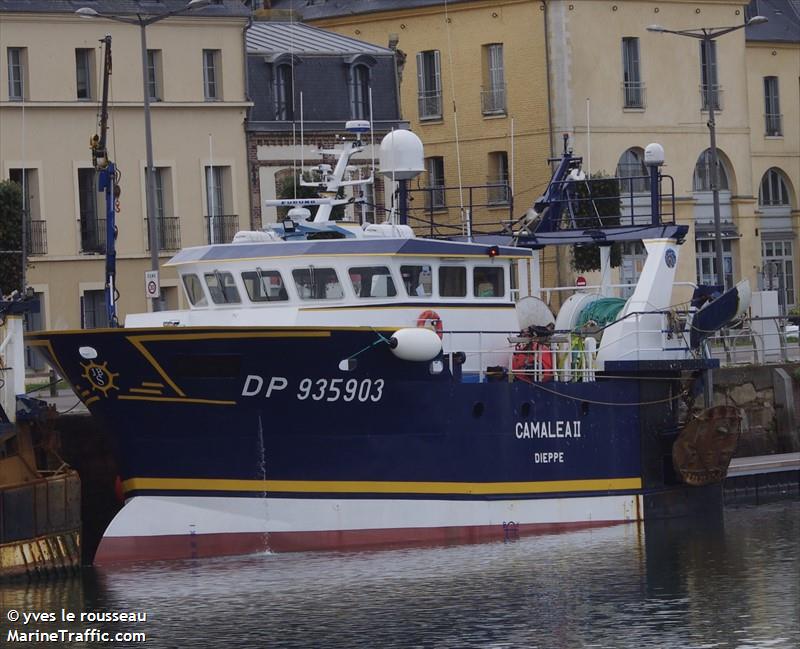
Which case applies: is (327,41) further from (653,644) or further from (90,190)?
(653,644)

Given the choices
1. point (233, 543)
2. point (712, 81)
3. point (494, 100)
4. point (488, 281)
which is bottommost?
point (233, 543)

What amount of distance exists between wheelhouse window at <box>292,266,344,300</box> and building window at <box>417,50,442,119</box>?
3377 cm

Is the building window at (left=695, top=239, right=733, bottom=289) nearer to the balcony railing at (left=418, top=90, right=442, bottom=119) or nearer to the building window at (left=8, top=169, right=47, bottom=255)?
the balcony railing at (left=418, top=90, right=442, bottom=119)

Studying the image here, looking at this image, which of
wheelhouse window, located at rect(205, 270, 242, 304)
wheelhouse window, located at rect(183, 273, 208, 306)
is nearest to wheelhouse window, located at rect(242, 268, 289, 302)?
wheelhouse window, located at rect(205, 270, 242, 304)

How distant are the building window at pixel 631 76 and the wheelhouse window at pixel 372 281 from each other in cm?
3408

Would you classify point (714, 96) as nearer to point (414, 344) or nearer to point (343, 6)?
point (343, 6)

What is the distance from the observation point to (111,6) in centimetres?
4762

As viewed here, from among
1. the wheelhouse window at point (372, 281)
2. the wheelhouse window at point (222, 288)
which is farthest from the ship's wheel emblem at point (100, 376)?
the wheelhouse window at point (372, 281)

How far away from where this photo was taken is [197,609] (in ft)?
79.9

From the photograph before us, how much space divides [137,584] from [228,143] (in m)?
25.4

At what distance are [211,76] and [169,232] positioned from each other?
13.5 ft

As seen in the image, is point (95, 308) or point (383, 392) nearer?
point (383, 392)

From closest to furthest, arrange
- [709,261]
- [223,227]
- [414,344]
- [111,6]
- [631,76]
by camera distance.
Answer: [414,344] → [111,6] → [223,227] → [631,76] → [709,261]

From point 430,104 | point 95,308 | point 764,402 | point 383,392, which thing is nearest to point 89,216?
point 95,308
